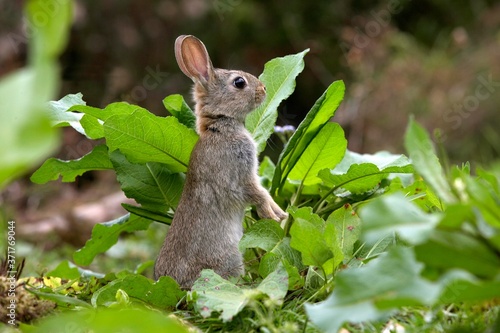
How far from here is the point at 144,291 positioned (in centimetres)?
299

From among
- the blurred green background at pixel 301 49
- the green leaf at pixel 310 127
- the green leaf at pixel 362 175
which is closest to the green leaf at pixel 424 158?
the green leaf at pixel 362 175

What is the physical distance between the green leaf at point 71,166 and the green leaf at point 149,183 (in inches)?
5.4

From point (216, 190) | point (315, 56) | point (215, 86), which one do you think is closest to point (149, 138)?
point (216, 190)

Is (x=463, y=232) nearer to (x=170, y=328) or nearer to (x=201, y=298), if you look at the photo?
(x=170, y=328)

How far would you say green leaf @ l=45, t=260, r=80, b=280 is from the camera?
12.5 feet

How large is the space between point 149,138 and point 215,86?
803 millimetres

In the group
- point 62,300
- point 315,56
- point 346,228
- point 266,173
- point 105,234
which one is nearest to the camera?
point 62,300

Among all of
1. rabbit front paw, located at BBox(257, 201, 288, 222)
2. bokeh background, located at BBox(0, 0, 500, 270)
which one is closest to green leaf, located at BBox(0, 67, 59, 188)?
rabbit front paw, located at BBox(257, 201, 288, 222)

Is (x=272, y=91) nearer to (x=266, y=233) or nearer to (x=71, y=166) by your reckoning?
(x=266, y=233)

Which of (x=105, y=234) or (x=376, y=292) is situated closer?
(x=376, y=292)

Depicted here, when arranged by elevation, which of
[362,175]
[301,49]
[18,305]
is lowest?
[301,49]

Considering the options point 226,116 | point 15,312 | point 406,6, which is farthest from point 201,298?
point 406,6

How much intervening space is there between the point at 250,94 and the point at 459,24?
7376 mm

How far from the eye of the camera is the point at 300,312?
2865 mm
